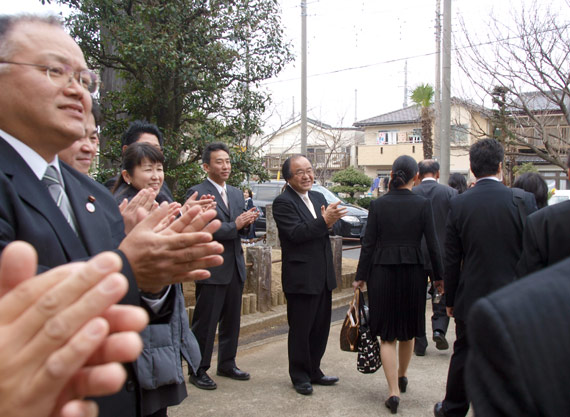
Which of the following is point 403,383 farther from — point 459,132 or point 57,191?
point 459,132

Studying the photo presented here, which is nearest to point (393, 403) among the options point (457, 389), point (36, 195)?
point (457, 389)

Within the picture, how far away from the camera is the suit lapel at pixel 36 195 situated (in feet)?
4.65

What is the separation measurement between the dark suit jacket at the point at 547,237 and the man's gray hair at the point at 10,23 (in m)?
2.50

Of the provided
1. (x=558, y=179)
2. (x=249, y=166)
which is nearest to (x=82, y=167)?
(x=249, y=166)

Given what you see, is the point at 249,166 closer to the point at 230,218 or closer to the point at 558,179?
the point at 230,218

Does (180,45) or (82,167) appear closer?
(82,167)

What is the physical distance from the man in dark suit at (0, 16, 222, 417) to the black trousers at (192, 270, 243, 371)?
268 cm

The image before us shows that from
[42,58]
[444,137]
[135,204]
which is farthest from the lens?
[444,137]

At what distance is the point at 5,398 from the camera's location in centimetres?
79

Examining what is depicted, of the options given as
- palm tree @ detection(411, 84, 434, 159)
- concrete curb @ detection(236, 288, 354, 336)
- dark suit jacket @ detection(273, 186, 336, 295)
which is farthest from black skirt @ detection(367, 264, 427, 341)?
palm tree @ detection(411, 84, 434, 159)

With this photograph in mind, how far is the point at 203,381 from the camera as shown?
14.0ft

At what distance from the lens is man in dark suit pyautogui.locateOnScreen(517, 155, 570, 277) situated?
255 cm

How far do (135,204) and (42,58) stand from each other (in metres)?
0.80

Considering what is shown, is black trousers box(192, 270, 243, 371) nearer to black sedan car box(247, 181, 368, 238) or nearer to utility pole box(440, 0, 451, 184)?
utility pole box(440, 0, 451, 184)
